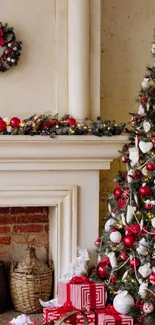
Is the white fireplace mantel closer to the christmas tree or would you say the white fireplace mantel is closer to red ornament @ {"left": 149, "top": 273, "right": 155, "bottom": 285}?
the christmas tree

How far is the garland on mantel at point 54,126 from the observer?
3.34 metres

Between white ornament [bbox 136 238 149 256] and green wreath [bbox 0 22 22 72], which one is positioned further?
green wreath [bbox 0 22 22 72]

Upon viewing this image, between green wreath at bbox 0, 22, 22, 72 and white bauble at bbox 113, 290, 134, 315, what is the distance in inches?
59.5

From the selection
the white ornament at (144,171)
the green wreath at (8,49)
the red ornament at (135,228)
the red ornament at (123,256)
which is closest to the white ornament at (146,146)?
the white ornament at (144,171)

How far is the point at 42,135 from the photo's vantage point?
3354mm

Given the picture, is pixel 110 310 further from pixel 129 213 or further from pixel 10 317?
pixel 10 317

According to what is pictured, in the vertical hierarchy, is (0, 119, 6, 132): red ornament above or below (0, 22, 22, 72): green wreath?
below

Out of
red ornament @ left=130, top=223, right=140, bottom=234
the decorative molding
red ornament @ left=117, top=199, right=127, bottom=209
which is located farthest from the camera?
the decorative molding

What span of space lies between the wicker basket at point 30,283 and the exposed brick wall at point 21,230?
18cm

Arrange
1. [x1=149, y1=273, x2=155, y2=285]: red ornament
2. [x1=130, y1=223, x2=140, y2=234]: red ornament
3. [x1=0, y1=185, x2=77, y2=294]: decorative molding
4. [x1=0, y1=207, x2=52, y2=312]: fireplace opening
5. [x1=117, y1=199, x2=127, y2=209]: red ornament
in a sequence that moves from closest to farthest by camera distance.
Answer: [x1=149, y1=273, x2=155, y2=285]: red ornament, [x1=130, y1=223, x2=140, y2=234]: red ornament, [x1=117, y1=199, x2=127, y2=209]: red ornament, [x1=0, y1=185, x2=77, y2=294]: decorative molding, [x1=0, y1=207, x2=52, y2=312]: fireplace opening

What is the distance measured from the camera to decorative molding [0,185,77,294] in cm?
350

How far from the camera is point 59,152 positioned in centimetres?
342

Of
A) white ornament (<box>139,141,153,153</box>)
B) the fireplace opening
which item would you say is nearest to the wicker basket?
the fireplace opening

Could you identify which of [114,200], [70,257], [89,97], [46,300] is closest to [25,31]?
[89,97]
